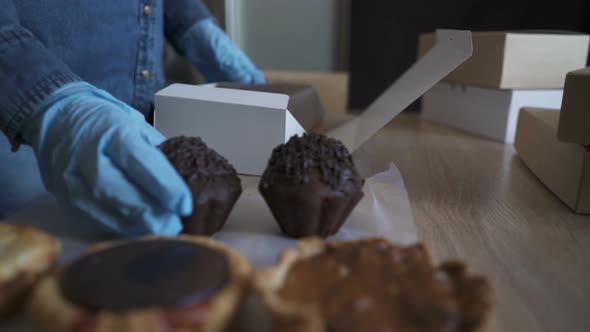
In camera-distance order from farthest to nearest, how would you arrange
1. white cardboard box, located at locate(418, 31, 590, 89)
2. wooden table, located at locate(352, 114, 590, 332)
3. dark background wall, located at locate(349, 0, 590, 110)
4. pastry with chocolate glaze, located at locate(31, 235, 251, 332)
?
1. dark background wall, located at locate(349, 0, 590, 110)
2. white cardboard box, located at locate(418, 31, 590, 89)
3. wooden table, located at locate(352, 114, 590, 332)
4. pastry with chocolate glaze, located at locate(31, 235, 251, 332)

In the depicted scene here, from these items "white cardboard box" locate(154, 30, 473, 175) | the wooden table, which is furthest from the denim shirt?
the wooden table

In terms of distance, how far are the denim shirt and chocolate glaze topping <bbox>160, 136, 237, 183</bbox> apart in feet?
0.75

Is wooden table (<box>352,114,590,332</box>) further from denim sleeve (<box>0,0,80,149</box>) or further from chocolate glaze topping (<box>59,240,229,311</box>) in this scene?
denim sleeve (<box>0,0,80,149</box>)

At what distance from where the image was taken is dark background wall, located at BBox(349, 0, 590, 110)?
201 cm

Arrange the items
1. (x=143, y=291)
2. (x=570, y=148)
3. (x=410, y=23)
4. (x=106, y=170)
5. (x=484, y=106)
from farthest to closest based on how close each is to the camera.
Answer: (x=410, y=23)
(x=484, y=106)
(x=570, y=148)
(x=106, y=170)
(x=143, y=291)

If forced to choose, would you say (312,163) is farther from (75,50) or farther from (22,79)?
(75,50)

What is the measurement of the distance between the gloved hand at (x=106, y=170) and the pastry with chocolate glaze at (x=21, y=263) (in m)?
0.10

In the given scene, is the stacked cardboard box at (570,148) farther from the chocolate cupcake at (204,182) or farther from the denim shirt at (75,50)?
the denim shirt at (75,50)

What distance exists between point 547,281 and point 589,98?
16.5 inches

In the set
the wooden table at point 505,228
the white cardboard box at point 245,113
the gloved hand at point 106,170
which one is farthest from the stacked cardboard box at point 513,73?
the gloved hand at point 106,170

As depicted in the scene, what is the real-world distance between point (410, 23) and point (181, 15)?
1250 mm

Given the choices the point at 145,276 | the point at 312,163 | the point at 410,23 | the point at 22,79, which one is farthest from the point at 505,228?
the point at 410,23

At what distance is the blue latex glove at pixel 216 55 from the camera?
151 centimetres

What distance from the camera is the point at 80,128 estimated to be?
731 millimetres
